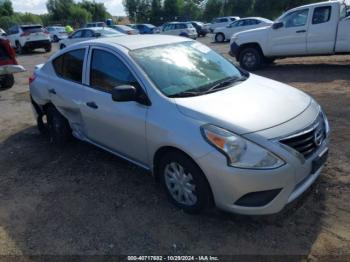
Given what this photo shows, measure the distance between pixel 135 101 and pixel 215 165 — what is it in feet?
3.87

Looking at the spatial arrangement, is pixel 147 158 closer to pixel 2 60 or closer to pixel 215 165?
pixel 215 165

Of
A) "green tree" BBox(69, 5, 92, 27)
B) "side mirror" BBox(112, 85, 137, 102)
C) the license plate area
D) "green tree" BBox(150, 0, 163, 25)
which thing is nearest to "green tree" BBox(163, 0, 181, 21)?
"green tree" BBox(150, 0, 163, 25)

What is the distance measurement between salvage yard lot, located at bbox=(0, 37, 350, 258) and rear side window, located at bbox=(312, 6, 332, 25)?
244 inches

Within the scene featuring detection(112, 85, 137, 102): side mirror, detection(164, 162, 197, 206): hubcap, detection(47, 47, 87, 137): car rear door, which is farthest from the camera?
detection(47, 47, 87, 137): car rear door

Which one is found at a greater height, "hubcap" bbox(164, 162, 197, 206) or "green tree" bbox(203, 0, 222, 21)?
"green tree" bbox(203, 0, 222, 21)

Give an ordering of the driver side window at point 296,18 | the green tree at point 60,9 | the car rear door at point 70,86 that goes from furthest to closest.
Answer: the green tree at point 60,9 < the driver side window at point 296,18 < the car rear door at point 70,86

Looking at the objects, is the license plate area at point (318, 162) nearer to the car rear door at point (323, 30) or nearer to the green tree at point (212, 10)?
the car rear door at point (323, 30)

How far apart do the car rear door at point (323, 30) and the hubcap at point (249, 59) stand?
1.71 metres

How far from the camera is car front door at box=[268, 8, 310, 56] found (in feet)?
35.4

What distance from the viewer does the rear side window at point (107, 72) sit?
158 inches

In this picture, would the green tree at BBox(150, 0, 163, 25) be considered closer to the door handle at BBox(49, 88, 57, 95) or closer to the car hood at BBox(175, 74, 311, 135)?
the door handle at BBox(49, 88, 57, 95)

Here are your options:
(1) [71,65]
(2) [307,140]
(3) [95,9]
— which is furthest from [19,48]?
(3) [95,9]

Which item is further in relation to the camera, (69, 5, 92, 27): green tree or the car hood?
(69, 5, 92, 27): green tree

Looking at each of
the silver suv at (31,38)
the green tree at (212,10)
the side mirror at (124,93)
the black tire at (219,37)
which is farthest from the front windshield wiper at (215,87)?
the green tree at (212,10)
